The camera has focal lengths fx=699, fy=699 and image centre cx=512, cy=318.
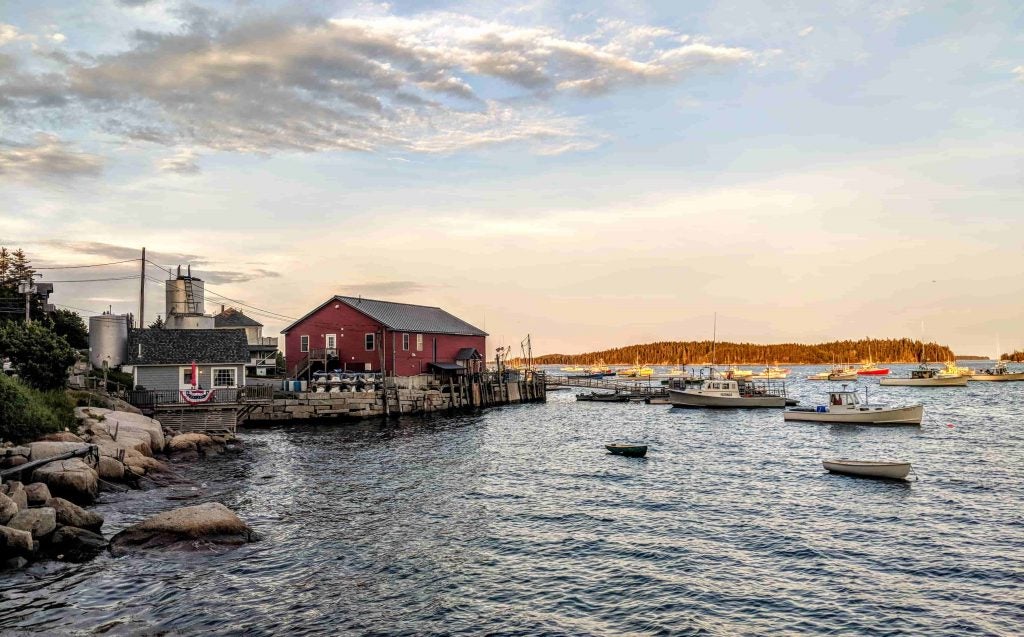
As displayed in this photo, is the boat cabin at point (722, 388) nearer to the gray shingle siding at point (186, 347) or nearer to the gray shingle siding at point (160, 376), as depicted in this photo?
the gray shingle siding at point (186, 347)

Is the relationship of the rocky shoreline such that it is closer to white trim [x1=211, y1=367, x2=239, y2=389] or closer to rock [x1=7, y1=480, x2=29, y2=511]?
rock [x1=7, y1=480, x2=29, y2=511]

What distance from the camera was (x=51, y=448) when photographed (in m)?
26.2

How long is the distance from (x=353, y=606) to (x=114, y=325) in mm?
48120

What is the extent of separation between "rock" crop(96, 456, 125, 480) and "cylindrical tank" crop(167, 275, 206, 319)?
2048 inches

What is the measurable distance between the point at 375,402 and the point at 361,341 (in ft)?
28.4

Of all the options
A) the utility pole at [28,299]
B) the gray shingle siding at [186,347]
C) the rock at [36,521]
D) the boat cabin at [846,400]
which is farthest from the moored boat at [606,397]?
the rock at [36,521]

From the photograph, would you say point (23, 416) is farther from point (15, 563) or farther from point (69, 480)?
point (15, 563)

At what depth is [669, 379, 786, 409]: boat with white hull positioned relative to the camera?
7419 cm

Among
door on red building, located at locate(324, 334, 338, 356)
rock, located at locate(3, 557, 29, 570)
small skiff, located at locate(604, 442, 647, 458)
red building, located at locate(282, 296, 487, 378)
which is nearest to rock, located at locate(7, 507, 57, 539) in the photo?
rock, located at locate(3, 557, 29, 570)

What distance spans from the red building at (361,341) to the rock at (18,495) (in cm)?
4347

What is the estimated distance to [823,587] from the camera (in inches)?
696

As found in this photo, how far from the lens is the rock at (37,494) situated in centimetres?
2078

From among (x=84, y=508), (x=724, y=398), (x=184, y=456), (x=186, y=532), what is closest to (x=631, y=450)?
(x=184, y=456)

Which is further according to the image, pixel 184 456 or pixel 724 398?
pixel 724 398
